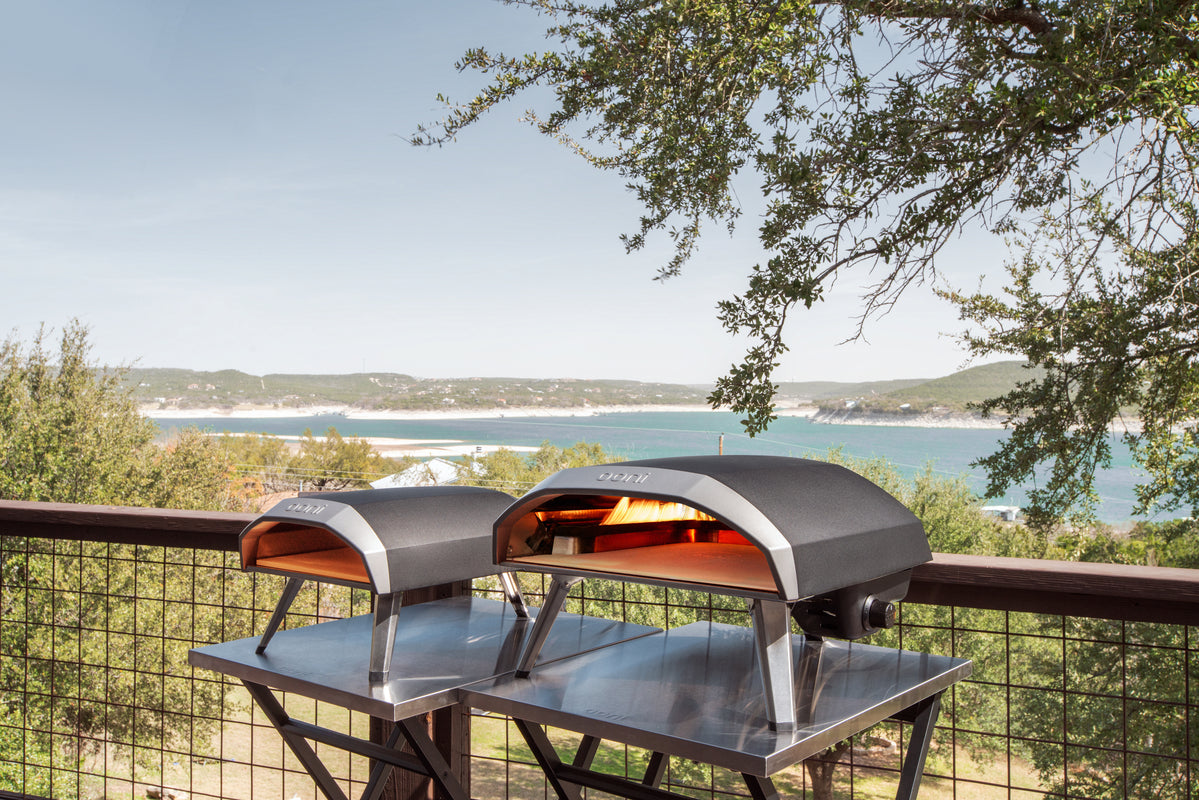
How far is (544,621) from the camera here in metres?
1.39

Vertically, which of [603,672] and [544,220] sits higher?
[544,220]

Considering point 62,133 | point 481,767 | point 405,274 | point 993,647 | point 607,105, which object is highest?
point 62,133

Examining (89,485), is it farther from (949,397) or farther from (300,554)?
(300,554)

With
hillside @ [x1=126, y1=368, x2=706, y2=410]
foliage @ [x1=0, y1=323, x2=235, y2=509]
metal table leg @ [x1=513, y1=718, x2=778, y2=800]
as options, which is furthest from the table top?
hillside @ [x1=126, y1=368, x2=706, y2=410]

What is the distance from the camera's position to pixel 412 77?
43031 mm

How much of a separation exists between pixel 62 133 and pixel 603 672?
Answer: 5635 cm

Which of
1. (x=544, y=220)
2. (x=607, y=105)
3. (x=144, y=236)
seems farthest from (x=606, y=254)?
(x=607, y=105)

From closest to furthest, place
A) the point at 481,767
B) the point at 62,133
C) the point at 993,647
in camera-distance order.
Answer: the point at 993,647, the point at 481,767, the point at 62,133

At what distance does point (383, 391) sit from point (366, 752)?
59058 millimetres

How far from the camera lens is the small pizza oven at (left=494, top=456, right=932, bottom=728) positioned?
1117 millimetres

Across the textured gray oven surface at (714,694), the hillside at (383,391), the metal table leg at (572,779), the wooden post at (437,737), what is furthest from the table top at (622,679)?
the hillside at (383,391)

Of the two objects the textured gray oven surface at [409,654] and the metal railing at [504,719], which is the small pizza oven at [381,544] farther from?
the metal railing at [504,719]

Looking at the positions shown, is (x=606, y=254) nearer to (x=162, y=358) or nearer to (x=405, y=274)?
(x=405, y=274)

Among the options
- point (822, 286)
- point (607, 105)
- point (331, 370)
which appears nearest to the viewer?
point (822, 286)
